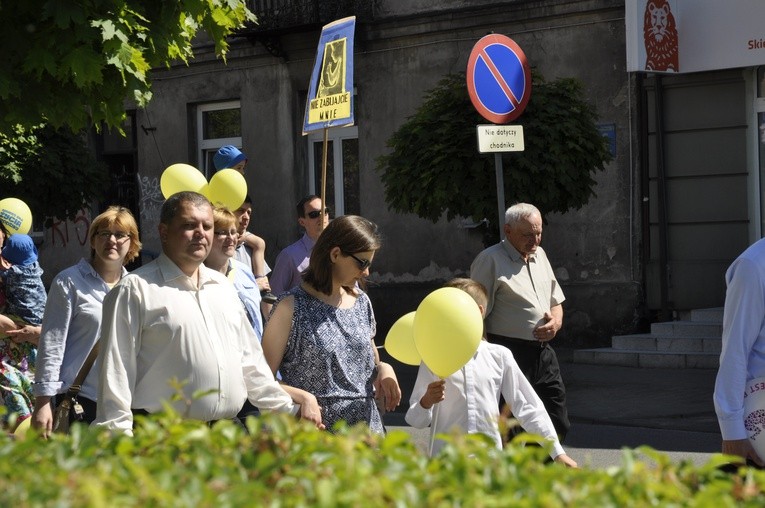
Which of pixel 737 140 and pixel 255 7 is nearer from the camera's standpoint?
pixel 737 140

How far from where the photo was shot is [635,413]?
1162 centimetres

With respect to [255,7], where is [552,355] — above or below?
below

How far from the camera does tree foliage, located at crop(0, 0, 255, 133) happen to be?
7496 mm

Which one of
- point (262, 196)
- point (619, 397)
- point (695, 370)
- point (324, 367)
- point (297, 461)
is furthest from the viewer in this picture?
point (262, 196)

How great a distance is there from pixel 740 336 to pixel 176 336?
209 cm

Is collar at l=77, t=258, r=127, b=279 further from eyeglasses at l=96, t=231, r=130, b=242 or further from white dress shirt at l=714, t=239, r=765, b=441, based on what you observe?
white dress shirt at l=714, t=239, r=765, b=441

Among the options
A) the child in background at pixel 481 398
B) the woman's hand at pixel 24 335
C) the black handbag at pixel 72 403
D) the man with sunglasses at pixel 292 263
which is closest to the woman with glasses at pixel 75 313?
the black handbag at pixel 72 403

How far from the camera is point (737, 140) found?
16438 millimetres

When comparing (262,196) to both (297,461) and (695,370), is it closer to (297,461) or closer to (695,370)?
(695,370)

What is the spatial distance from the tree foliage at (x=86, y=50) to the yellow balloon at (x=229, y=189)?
67cm

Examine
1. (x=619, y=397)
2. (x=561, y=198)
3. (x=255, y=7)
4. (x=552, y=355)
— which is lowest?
(x=619, y=397)

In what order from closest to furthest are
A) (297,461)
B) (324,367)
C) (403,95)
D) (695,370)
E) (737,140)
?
(297,461)
(324,367)
(695,370)
(737,140)
(403,95)

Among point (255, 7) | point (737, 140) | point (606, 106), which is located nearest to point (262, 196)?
point (255, 7)

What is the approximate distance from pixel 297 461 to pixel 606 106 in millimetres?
14796
